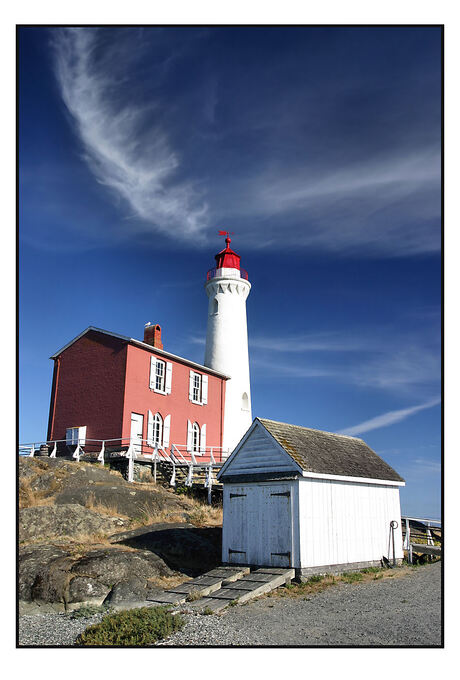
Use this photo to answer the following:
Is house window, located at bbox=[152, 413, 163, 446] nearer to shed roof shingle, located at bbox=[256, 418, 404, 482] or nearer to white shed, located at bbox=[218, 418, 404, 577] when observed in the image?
shed roof shingle, located at bbox=[256, 418, 404, 482]

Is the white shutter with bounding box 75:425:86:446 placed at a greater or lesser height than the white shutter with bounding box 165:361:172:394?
lesser

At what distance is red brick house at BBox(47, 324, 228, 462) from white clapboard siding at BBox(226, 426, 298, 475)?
443 inches

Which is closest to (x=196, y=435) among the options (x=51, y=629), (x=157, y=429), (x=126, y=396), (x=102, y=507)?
(x=157, y=429)

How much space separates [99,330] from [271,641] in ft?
72.8

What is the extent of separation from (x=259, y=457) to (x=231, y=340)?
20144 mm

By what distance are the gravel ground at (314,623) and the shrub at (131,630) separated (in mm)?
232

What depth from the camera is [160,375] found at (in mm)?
29656

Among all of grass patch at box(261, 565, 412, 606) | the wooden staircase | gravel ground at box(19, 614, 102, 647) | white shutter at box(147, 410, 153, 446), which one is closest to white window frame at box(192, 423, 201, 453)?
white shutter at box(147, 410, 153, 446)

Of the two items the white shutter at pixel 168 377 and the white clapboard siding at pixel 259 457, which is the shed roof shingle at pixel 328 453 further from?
the white shutter at pixel 168 377

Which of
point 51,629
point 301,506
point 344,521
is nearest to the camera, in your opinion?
point 51,629

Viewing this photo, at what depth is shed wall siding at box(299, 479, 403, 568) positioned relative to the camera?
14.2 metres

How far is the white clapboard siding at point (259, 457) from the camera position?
15.0 metres

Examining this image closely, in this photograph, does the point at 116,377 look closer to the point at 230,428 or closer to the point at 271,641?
the point at 230,428

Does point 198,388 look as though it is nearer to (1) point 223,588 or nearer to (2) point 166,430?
(2) point 166,430
